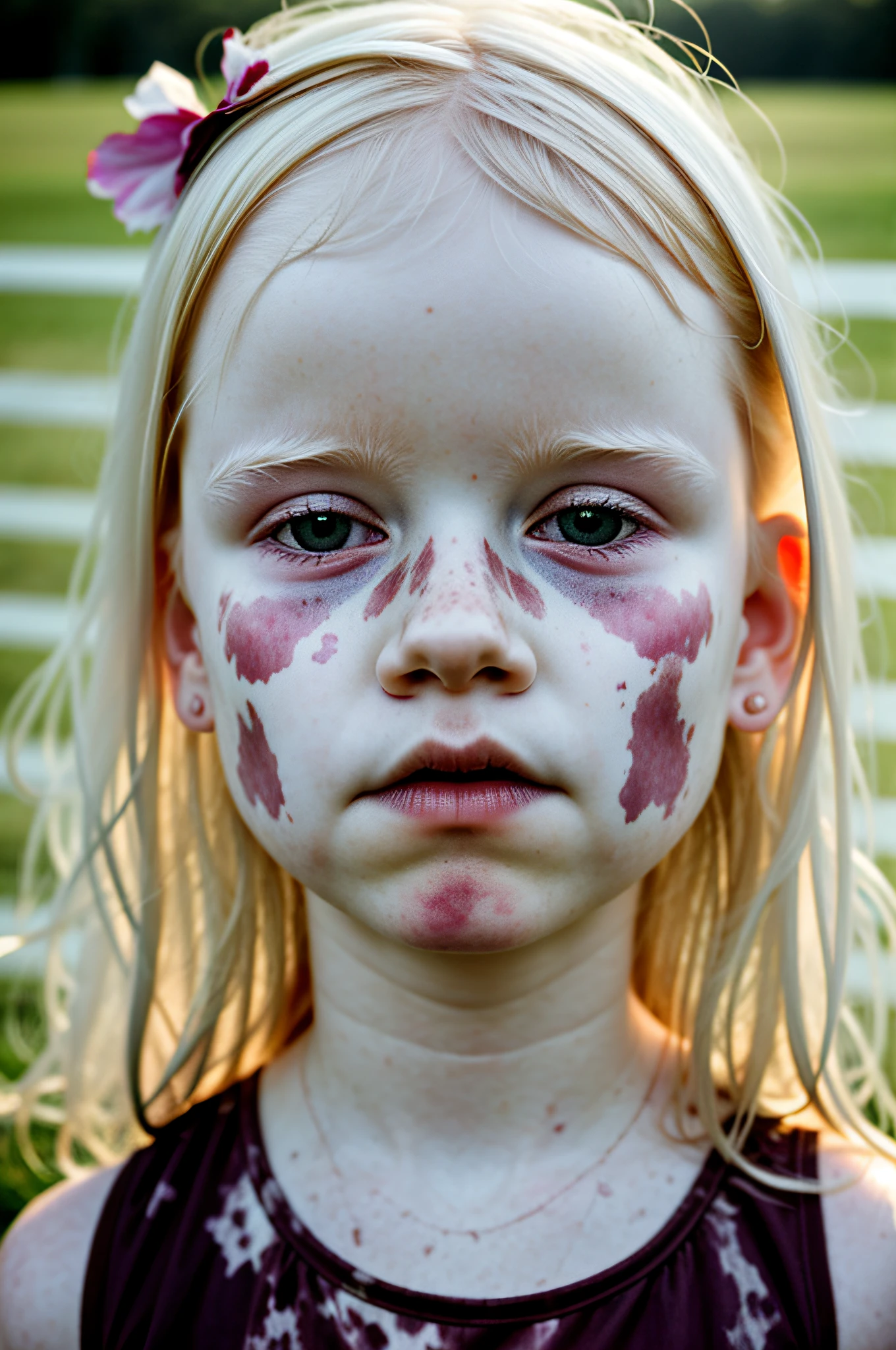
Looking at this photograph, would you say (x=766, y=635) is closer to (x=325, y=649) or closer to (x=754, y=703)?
(x=754, y=703)

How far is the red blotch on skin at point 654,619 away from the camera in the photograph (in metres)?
0.99

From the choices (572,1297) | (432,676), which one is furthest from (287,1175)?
(432,676)

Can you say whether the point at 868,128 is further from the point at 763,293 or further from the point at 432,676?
the point at 432,676

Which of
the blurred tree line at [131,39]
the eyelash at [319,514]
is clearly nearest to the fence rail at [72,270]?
the blurred tree line at [131,39]

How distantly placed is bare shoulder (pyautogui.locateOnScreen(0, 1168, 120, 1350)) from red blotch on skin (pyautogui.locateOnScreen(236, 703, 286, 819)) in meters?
0.48

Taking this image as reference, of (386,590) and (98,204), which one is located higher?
(386,590)

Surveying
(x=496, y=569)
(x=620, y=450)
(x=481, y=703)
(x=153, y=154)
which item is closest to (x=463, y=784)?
(x=481, y=703)

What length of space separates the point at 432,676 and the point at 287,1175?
534 millimetres

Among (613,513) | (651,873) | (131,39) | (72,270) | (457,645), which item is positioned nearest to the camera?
(457,645)

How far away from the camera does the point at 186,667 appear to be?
1.22 meters

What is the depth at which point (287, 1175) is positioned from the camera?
1183 millimetres

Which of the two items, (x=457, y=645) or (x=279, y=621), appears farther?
(x=279, y=621)

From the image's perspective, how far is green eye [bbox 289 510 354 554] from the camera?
103 cm

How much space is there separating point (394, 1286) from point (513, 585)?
60 cm
